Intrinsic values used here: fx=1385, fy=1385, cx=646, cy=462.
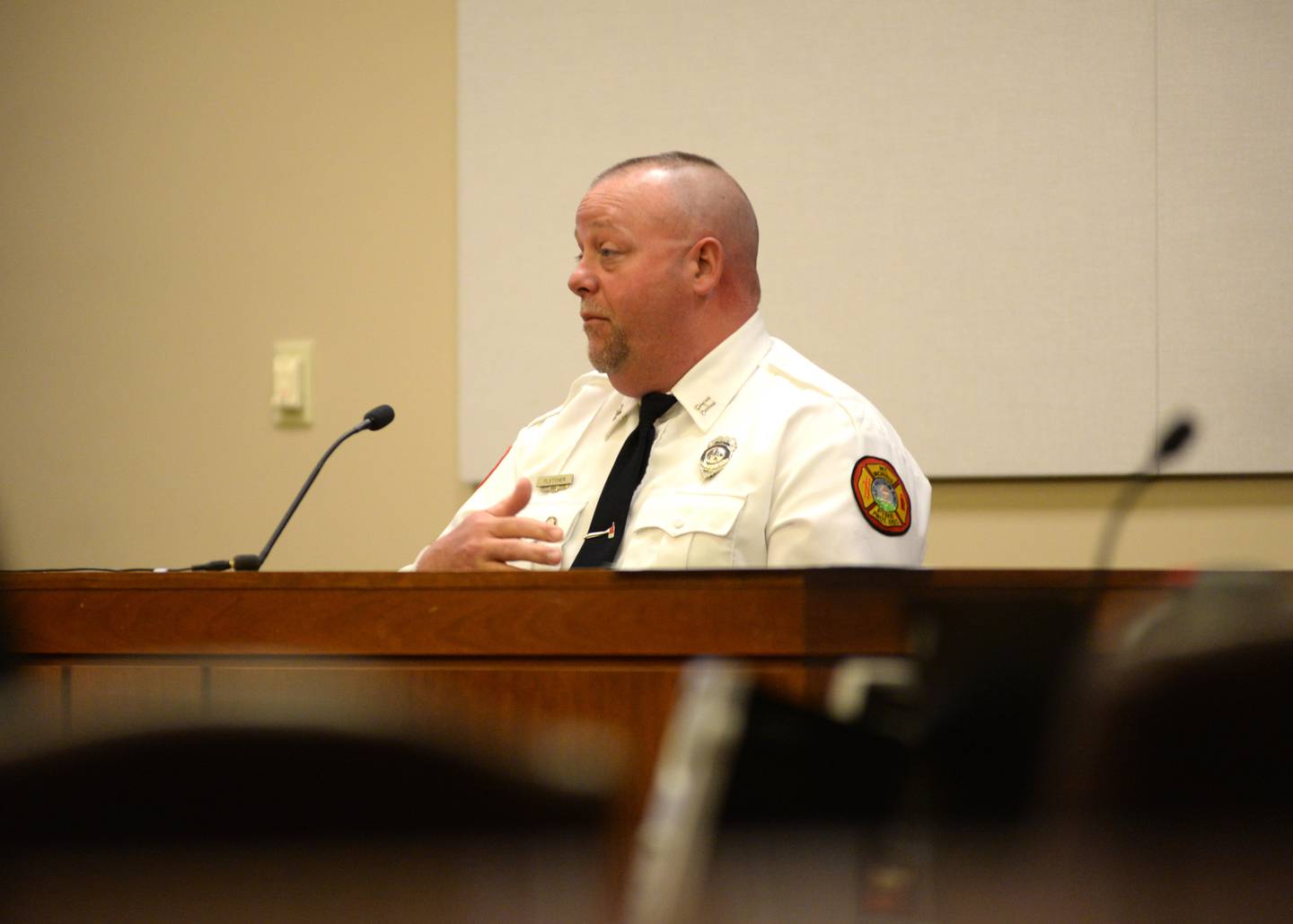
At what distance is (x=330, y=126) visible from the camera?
3.42 m

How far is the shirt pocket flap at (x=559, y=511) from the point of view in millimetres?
2320

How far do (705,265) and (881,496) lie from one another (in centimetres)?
56

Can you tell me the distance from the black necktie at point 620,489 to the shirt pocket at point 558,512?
0.05 m

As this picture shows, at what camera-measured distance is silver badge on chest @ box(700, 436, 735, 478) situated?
7.25 feet

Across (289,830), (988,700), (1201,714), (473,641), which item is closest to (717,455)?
(473,641)

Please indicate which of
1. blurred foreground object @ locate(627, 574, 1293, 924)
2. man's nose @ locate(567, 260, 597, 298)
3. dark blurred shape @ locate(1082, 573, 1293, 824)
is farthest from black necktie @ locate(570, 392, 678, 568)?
dark blurred shape @ locate(1082, 573, 1293, 824)

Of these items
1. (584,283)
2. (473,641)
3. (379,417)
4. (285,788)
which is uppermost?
(584,283)

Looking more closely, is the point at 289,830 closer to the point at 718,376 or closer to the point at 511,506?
the point at 511,506

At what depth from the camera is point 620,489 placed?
7.43 feet

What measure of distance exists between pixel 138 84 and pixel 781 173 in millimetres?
1716

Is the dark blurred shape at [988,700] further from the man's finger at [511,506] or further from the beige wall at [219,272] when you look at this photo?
the beige wall at [219,272]

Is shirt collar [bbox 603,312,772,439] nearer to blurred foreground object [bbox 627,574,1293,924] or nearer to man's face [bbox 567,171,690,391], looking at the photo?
man's face [bbox 567,171,690,391]

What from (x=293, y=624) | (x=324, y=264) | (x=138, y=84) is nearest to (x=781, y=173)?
(x=324, y=264)

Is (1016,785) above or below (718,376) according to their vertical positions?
below
